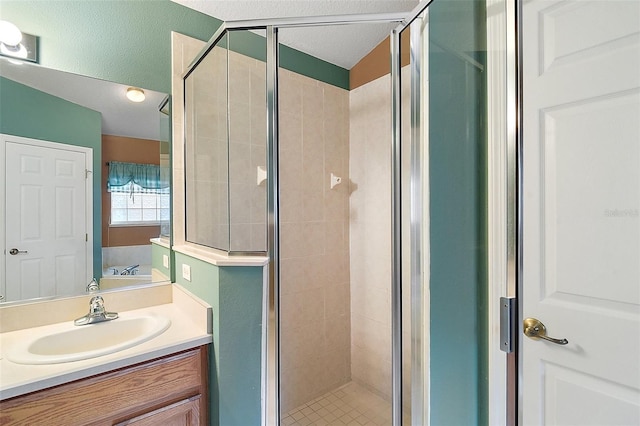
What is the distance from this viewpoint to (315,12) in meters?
1.74

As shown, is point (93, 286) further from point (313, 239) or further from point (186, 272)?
point (313, 239)

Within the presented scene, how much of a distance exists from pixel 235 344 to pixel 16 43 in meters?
1.52

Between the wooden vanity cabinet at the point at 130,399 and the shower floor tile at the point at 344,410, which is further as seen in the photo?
the shower floor tile at the point at 344,410

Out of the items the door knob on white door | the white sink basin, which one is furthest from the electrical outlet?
the door knob on white door

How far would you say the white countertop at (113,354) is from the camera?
0.92 metres

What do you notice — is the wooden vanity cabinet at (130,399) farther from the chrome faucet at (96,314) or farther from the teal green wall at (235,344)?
the chrome faucet at (96,314)

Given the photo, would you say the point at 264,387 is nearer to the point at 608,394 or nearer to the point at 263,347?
the point at 263,347

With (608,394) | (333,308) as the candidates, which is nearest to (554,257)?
(608,394)

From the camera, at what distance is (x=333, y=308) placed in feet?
7.34

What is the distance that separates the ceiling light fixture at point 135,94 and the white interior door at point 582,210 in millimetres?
1689

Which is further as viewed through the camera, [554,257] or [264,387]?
[264,387]

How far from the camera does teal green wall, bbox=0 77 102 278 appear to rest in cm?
123

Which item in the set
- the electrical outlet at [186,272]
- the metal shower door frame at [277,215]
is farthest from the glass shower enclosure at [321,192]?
the electrical outlet at [186,272]

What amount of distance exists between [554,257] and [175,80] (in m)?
1.89
